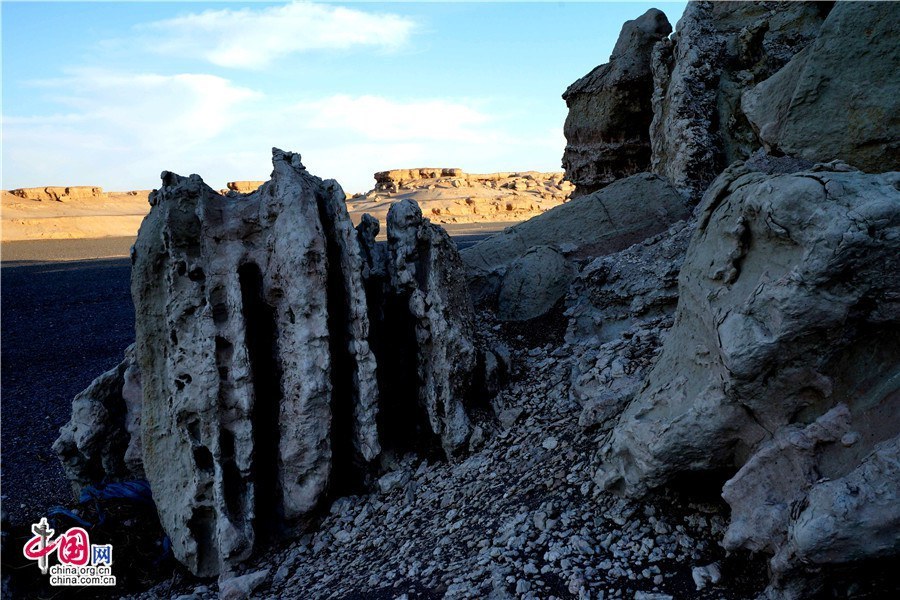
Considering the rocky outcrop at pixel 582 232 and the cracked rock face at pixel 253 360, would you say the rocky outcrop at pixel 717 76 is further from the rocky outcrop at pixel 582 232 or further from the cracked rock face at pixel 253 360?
the cracked rock face at pixel 253 360

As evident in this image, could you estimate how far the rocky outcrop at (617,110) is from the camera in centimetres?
849

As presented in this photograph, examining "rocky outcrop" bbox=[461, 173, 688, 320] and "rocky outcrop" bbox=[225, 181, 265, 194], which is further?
"rocky outcrop" bbox=[225, 181, 265, 194]

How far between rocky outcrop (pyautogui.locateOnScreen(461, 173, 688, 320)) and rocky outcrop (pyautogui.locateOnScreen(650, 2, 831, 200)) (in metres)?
0.47

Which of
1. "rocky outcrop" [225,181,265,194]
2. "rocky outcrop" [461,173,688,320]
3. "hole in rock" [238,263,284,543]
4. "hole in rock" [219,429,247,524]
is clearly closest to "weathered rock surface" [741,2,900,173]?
"rocky outcrop" [461,173,688,320]

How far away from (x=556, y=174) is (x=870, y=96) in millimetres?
56888

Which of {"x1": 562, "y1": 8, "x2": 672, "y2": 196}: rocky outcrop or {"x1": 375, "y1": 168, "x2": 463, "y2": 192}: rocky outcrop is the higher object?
{"x1": 375, "y1": 168, "x2": 463, "y2": 192}: rocky outcrop

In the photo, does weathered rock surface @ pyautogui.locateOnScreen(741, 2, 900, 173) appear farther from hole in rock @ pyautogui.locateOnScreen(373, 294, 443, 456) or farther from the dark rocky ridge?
hole in rock @ pyautogui.locateOnScreen(373, 294, 443, 456)

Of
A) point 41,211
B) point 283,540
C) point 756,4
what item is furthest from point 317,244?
point 41,211

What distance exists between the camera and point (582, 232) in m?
6.84

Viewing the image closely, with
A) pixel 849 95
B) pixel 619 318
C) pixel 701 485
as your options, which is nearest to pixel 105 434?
pixel 619 318

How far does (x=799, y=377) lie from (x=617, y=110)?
652 centimetres

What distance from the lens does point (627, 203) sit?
22.2 ft

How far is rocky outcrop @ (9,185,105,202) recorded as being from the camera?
142ft

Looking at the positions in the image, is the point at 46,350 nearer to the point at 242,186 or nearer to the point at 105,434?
the point at 105,434
